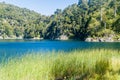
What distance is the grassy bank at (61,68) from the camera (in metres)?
10.7

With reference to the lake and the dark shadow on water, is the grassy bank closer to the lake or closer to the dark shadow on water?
the dark shadow on water

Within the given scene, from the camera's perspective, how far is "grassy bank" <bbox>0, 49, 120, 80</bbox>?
420 inches

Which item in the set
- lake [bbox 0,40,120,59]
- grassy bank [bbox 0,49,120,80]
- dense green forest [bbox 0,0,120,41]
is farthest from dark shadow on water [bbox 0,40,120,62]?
dense green forest [bbox 0,0,120,41]

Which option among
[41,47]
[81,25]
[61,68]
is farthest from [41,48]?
[81,25]

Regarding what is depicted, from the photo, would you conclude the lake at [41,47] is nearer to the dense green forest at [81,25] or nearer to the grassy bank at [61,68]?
the grassy bank at [61,68]

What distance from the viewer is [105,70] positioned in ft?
35.8

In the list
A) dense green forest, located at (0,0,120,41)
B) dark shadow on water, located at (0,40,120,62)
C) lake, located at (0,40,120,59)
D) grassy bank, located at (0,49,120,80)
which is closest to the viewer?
grassy bank, located at (0,49,120,80)

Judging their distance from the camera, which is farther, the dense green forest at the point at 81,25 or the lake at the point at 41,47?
the dense green forest at the point at 81,25

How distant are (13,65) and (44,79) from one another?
6.21 feet

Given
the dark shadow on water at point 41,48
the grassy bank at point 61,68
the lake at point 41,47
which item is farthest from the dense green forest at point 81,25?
the grassy bank at point 61,68

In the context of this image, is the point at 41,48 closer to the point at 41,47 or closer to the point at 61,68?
the point at 41,47

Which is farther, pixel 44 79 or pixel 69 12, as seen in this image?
pixel 69 12

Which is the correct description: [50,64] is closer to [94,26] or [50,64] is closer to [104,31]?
[104,31]

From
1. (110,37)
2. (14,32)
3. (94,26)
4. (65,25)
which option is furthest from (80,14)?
(14,32)
